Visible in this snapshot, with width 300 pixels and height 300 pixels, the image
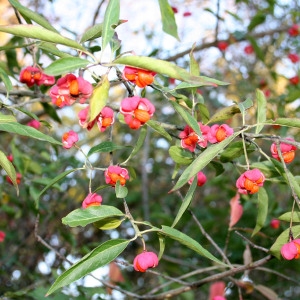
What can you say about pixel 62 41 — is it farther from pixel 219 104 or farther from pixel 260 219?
pixel 219 104

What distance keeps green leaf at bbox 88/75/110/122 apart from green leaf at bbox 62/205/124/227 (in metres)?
0.30

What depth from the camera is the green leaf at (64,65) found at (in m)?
1.01

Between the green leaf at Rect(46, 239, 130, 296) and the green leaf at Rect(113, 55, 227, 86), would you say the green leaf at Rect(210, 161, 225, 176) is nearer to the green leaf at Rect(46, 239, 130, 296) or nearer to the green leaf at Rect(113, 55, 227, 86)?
the green leaf at Rect(46, 239, 130, 296)

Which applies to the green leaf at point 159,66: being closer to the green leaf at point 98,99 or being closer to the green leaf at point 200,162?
the green leaf at point 98,99

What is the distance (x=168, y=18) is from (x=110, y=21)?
665 millimetres

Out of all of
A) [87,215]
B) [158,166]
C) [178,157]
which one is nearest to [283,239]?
[178,157]

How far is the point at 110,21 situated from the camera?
1104 mm

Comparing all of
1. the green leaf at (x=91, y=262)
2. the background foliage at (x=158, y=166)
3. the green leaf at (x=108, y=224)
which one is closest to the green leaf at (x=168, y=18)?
the background foliage at (x=158, y=166)

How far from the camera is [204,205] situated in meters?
4.44

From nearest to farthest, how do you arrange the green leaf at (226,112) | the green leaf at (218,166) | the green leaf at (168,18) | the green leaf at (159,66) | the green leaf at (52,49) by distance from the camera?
1. the green leaf at (159,66)
2. the green leaf at (52,49)
3. the green leaf at (226,112)
4. the green leaf at (218,166)
5. the green leaf at (168,18)

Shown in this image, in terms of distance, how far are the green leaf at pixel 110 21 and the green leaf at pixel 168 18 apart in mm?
577

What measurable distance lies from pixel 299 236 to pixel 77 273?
0.68 metres

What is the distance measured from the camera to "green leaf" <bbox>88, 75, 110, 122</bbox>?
3.24 ft

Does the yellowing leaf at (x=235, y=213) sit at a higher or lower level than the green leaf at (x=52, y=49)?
lower
